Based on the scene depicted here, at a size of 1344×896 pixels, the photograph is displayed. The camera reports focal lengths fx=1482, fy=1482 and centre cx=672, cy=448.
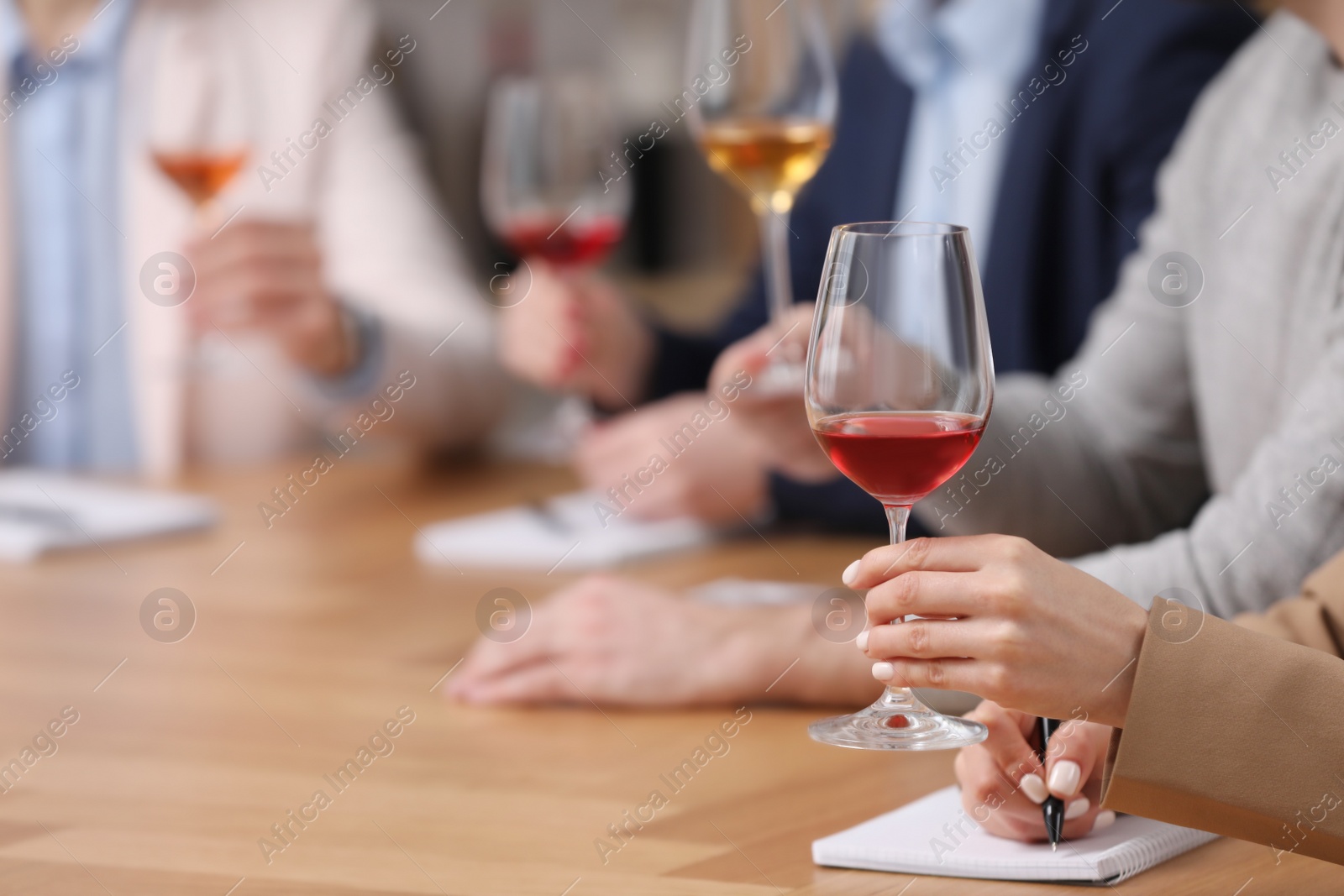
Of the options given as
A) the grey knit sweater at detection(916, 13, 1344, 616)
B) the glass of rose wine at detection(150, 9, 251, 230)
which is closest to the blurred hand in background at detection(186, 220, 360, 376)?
the glass of rose wine at detection(150, 9, 251, 230)

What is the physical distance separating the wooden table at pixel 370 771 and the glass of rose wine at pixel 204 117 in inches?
22.7

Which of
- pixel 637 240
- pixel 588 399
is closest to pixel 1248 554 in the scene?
pixel 588 399

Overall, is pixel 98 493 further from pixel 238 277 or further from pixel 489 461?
pixel 489 461

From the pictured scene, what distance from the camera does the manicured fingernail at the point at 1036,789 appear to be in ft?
2.48

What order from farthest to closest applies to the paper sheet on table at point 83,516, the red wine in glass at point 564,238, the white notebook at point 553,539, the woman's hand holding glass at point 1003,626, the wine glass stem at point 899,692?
the red wine in glass at point 564,238
the paper sheet on table at point 83,516
the white notebook at point 553,539
the wine glass stem at point 899,692
the woman's hand holding glass at point 1003,626

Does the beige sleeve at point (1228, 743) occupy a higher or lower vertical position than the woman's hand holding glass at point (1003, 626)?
lower

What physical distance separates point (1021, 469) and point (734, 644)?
14.3 inches

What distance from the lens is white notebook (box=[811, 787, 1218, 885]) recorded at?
729 mm

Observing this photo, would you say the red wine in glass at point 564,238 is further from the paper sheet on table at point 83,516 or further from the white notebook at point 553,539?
the paper sheet on table at point 83,516

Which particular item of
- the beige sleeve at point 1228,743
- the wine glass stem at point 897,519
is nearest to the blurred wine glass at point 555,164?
the wine glass stem at point 897,519

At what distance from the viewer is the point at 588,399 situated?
2.08 m

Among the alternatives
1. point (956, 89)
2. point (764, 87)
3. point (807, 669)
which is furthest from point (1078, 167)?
point (807, 669)

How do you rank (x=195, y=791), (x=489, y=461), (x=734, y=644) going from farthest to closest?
(x=489, y=461)
(x=734, y=644)
(x=195, y=791)

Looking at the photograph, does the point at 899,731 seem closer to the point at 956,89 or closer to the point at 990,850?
the point at 990,850
